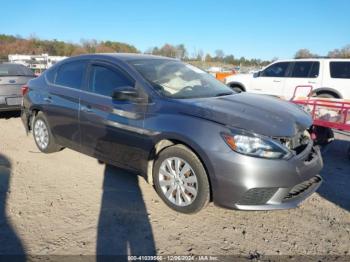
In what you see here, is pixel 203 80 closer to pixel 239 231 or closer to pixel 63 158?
pixel 239 231

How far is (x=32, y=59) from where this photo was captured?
26.2 metres

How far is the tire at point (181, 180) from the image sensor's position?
3367 mm

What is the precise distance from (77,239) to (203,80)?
2674 millimetres

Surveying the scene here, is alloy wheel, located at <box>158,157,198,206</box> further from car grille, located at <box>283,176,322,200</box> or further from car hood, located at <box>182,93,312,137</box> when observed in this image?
car grille, located at <box>283,176,322,200</box>

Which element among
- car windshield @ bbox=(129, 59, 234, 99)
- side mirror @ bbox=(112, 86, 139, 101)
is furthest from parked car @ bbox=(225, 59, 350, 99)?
side mirror @ bbox=(112, 86, 139, 101)

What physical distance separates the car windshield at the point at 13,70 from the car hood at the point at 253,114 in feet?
21.0

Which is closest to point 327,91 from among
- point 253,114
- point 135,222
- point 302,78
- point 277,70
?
point 302,78

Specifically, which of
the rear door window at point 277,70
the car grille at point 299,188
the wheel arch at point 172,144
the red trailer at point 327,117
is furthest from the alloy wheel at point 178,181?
the rear door window at point 277,70

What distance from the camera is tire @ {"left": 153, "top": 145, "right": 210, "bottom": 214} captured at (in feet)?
11.0

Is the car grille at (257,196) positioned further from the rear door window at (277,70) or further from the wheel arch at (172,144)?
the rear door window at (277,70)

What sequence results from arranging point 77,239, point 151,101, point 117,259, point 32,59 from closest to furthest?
point 117,259
point 77,239
point 151,101
point 32,59

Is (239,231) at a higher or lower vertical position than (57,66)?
lower

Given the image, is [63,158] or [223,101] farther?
[63,158]

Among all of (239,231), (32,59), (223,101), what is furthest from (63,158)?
Answer: (32,59)
